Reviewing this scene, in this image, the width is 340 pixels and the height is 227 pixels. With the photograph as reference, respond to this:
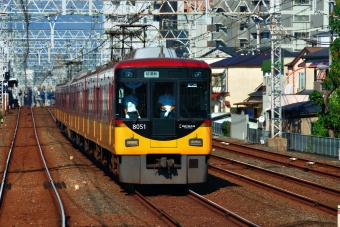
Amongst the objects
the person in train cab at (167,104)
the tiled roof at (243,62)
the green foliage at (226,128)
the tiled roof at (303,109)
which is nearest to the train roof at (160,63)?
the person in train cab at (167,104)

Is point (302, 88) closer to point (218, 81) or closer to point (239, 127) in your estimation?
point (239, 127)

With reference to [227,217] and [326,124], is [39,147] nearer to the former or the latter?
Result: [326,124]

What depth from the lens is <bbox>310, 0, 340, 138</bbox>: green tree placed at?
2891 cm

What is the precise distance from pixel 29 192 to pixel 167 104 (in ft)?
11.8

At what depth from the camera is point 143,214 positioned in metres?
11.8

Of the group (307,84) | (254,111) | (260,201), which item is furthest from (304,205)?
(254,111)

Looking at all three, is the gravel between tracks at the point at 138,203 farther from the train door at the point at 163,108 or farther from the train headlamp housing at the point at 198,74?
the train headlamp housing at the point at 198,74

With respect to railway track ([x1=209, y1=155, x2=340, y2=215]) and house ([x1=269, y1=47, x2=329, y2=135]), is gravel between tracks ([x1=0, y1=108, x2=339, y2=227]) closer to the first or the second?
railway track ([x1=209, y1=155, x2=340, y2=215])

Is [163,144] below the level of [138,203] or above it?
above

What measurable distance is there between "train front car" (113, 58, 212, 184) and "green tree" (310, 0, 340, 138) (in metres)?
16.1

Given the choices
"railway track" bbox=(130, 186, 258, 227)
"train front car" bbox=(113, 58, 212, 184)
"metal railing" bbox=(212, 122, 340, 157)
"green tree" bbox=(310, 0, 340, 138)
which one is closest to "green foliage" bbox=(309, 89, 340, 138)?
"green tree" bbox=(310, 0, 340, 138)

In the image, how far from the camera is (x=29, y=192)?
49.3 feet

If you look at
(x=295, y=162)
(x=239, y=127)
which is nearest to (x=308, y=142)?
(x=295, y=162)

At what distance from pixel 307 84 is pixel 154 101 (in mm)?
31453
